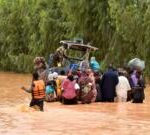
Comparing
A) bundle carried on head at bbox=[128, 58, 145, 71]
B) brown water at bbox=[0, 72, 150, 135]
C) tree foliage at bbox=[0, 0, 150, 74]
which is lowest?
brown water at bbox=[0, 72, 150, 135]

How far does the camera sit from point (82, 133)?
1336cm

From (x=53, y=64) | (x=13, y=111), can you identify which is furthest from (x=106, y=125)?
(x=53, y=64)

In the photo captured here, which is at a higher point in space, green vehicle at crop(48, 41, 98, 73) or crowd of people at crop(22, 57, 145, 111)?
green vehicle at crop(48, 41, 98, 73)

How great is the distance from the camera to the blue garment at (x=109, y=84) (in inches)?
871

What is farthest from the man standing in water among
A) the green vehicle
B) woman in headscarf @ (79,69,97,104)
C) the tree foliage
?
the tree foliage

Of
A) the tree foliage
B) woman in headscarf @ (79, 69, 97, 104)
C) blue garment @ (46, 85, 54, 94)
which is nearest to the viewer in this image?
woman in headscarf @ (79, 69, 97, 104)

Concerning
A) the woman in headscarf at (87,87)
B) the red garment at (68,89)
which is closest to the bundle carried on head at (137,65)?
the woman in headscarf at (87,87)

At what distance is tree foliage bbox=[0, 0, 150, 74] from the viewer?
39.5m

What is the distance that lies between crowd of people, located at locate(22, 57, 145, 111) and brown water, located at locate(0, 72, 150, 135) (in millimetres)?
1003

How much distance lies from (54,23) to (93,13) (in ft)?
26.2

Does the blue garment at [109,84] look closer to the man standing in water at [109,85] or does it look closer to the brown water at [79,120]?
the man standing in water at [109,85]

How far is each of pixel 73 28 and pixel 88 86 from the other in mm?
25826

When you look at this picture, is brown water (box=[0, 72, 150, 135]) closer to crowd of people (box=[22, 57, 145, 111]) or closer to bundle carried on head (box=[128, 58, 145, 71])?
crowd of people (box=[22, 57, 145, 111])

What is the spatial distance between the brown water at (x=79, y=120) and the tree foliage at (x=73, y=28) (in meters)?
19.4
